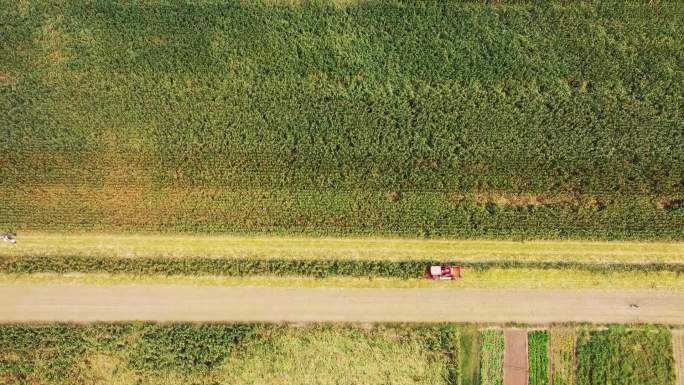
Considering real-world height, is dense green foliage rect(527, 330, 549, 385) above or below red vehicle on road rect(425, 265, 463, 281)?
below

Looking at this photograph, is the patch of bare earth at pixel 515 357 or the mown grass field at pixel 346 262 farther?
the mown grass field at pixel 346 262

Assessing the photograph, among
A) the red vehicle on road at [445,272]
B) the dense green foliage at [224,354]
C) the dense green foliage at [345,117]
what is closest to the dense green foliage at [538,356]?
the dense green foliage at [224,354]

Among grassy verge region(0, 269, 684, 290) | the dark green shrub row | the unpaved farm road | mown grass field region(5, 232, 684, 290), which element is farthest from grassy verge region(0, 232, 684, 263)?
the unpaved farm road

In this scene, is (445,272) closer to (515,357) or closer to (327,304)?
(515,357)

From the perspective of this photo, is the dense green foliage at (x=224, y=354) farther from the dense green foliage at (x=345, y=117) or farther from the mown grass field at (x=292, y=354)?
the dense green foliage at (x=345, y=117)

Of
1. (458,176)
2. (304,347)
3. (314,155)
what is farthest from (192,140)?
(458,176)

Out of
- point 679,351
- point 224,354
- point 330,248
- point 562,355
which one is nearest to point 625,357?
point 679,351

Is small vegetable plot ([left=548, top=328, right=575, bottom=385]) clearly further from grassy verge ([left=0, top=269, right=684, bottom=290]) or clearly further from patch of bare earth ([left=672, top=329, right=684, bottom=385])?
patch of bare earth ([left=672, top=329, right=684, bottom=385])
